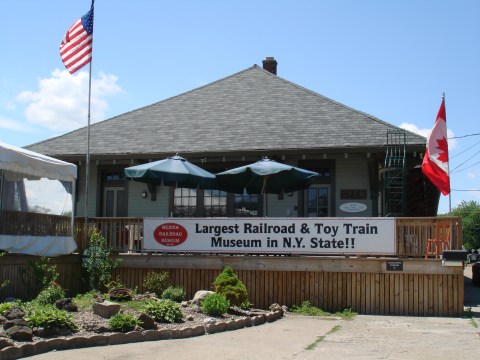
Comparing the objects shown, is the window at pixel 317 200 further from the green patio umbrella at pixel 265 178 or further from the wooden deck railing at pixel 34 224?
the wooden deck railing at pixel 34 224

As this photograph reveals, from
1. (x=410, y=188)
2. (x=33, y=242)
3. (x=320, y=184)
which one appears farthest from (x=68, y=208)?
(x=410, y=188)

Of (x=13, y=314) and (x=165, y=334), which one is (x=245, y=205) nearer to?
(x=165, y=334)

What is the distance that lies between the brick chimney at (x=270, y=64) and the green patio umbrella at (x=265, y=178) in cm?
818

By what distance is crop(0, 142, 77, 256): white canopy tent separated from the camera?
12711mm

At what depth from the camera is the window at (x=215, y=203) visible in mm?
18109

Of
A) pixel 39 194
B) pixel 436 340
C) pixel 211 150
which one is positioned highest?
pixel 211 150

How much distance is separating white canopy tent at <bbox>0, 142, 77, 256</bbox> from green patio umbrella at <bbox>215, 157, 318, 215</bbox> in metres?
3.77

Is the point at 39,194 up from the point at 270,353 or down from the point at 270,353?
up

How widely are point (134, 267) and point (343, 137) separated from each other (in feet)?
21.4

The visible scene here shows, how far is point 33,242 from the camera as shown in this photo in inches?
520

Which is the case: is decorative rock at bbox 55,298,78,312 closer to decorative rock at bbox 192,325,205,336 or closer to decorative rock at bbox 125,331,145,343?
decorative rock at bbox 125,331,145,343

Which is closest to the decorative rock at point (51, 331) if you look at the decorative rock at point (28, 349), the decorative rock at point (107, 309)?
the decorative rock at point (28, 349)

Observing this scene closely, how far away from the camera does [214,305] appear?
11.2 metres

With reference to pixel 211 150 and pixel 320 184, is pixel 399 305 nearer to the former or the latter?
pixel 320 184
